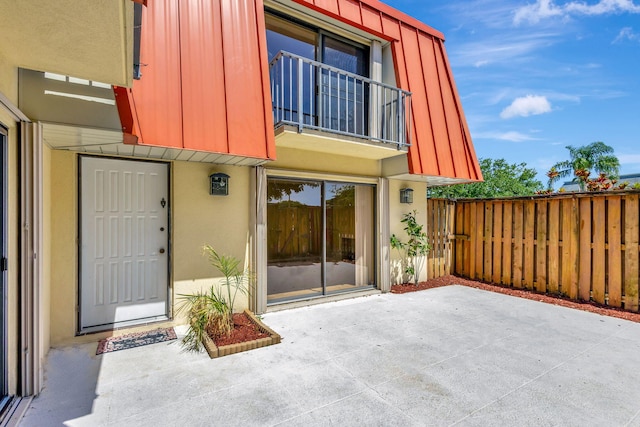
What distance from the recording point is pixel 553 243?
20.2 ft

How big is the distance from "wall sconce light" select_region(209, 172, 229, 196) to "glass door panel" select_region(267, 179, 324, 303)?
0.86 m

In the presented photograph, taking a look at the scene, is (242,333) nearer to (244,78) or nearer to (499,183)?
(244,78)

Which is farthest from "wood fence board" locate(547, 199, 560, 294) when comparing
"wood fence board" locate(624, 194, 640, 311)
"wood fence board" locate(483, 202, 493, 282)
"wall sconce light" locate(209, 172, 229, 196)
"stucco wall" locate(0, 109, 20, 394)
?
"stucco wall" locate(0, 109, 20, 394)

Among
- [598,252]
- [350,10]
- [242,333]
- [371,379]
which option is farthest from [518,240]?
[242,333]

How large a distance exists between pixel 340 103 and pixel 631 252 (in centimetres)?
581

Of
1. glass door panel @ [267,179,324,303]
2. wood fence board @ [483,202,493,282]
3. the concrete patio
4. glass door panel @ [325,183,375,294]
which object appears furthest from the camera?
wood fence board @ [483,202,493,282]

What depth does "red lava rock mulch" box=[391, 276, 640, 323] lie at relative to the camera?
5.11 metres

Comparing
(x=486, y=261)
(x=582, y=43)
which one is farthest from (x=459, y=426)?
(x=582, y=43)

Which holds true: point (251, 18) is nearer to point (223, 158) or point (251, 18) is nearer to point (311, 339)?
point (223, 158)

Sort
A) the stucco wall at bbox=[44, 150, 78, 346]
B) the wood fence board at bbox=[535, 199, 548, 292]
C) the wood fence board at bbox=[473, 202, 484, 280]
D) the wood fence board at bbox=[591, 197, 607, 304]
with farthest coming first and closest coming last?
the wood fence board at bbox=[473, 202, 484, 280] → the wood fence board at bbox=[535, 199, 548, 292] → the wood fence board at bbox=[591, 197, 607, 304] → the stucco wall at bbox=[44, 150, 78, 346]

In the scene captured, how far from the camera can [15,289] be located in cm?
252

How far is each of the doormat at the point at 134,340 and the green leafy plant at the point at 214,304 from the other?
0.94ft

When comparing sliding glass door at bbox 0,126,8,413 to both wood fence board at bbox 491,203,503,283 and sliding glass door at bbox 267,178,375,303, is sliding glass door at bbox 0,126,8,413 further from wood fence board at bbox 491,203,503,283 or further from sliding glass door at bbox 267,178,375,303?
wood fence board at bbox 491,203,503,283

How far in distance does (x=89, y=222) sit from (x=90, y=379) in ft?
6.56
